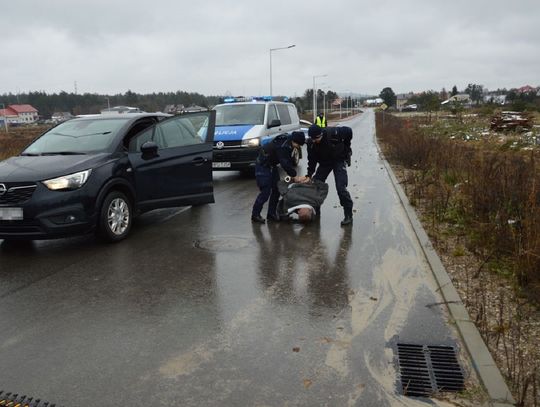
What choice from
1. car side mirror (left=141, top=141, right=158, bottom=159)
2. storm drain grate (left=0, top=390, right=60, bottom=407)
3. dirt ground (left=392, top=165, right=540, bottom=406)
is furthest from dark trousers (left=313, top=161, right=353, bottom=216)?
storm drain grate (left=0, top=390, right=60, bottom=407)

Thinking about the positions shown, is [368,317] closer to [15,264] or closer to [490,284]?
[490,284]

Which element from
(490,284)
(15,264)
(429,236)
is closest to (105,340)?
(15,264)

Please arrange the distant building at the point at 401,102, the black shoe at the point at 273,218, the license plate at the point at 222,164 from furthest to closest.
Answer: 1. the distant building at the point at 401,102
2. the license plate at the point at 222,164
3. the black shoe at the point at 273,218

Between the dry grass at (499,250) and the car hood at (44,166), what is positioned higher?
the car hood at (44,166)

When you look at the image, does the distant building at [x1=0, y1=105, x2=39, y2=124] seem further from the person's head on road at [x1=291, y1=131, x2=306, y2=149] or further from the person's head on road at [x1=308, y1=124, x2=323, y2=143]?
the person's head on road at [x1=308, y1=124, x2=323, y2=143]

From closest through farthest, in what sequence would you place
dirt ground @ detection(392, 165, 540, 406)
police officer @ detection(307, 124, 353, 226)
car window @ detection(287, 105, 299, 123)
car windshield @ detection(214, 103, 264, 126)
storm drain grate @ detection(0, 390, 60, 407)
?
storm drain grate @ detection(0, 390, 60, 407) < dirt ground @ detection(392, 165, 540, 406) < police officer @ detection(307, 124, 353, 226) < car windshield @ detection(214, 103, 264, 126) < car window @ detection(287, 105, 299, 123)

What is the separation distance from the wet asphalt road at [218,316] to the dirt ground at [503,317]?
1.08 ft

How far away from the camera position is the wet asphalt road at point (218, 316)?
329 centimetres

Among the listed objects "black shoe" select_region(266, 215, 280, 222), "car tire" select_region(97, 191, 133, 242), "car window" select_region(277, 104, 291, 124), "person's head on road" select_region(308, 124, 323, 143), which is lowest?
"black shoe" select_region(266, 215, 280, 222)

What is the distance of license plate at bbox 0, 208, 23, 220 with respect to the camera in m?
5.94

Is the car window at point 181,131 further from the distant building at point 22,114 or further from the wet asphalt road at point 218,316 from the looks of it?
the distant building at point 22,114

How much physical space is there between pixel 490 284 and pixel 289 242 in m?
2.71

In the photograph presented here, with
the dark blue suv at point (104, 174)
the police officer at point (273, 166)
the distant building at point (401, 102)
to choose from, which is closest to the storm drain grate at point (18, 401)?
the dark blue suv at point (104, 174)

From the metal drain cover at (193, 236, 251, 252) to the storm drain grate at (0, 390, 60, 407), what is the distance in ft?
11.6
